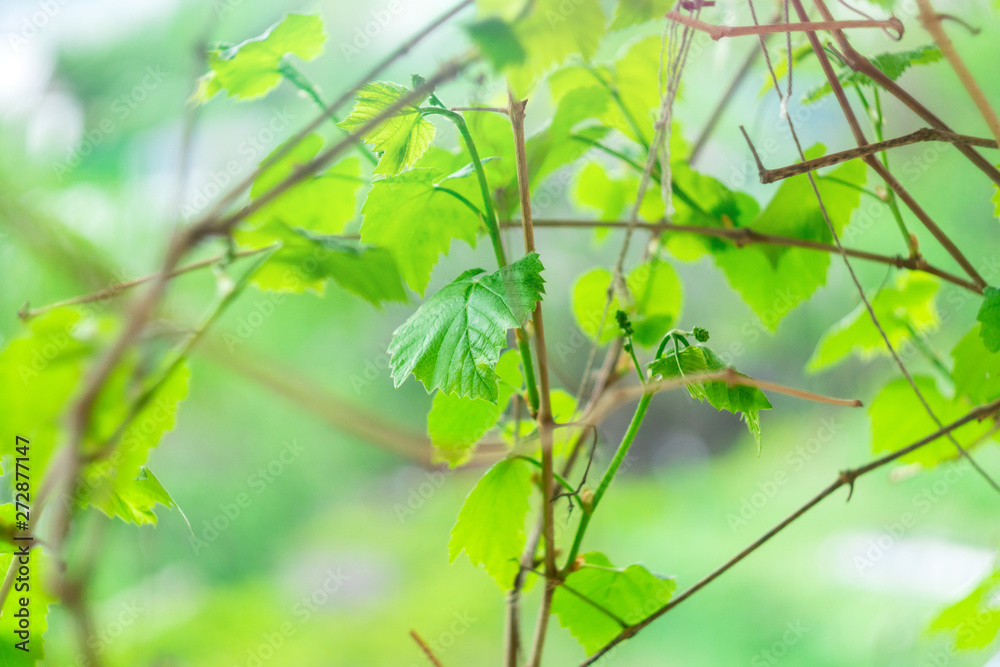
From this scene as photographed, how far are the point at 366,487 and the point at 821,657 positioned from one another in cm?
119

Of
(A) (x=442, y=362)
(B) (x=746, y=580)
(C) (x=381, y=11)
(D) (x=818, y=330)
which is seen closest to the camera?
(A) (x=442, y=362)

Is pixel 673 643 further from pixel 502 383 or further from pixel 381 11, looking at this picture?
pixel 381 11

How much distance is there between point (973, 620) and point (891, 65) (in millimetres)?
419

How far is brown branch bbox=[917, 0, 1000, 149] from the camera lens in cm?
29

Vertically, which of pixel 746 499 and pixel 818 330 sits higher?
pixel 818 330

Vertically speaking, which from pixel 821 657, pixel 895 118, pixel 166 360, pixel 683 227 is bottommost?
pixel 821 657

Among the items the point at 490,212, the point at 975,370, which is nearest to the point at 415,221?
the point at 490,212

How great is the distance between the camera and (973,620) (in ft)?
1.61

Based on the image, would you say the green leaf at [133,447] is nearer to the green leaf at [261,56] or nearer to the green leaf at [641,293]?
the green leaf at [261,56]

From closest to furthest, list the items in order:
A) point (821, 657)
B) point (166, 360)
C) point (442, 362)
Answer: point (442, 362) < point (166, 360) < point (821, 657)

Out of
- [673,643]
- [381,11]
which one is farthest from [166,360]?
[673,643]

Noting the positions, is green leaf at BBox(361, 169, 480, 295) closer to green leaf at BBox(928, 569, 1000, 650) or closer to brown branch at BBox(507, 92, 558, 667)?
brown branch at BBox(507, 92, 558, 667)

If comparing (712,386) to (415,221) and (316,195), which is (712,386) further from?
(316,195)

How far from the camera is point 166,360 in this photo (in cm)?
46
